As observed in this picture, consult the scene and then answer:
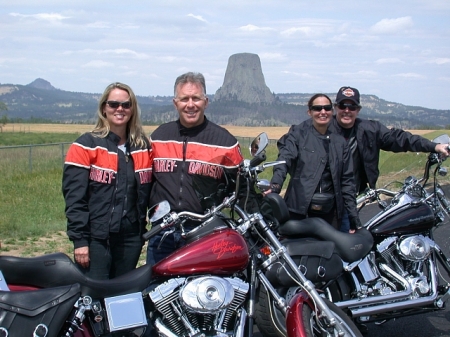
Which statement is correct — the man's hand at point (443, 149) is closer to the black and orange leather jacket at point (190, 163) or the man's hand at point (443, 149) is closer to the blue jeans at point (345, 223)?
the blue jeans at point (345, 223)

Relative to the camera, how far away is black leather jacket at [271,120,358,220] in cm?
496

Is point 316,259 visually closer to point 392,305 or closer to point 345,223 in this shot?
point 392,305

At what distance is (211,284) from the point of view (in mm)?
3338

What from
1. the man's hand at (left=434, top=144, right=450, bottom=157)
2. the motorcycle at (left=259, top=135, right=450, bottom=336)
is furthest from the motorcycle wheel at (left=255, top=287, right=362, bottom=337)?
the man's hand at (left=434, top=144, right=450, bottom=157)

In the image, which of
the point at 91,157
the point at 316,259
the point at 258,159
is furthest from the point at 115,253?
the point at 316,259

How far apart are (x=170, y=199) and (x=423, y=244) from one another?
2178 millimetres

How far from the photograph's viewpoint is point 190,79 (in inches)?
160

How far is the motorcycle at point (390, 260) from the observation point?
14.8 feet

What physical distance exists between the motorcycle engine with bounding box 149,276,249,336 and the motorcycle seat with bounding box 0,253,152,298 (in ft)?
0.59

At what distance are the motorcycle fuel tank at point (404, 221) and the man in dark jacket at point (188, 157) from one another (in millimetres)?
1467

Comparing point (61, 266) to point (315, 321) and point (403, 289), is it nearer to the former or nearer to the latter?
point (315, 321)

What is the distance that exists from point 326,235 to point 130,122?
1.71 metres

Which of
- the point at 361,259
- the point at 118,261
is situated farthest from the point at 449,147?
the point at 118,261

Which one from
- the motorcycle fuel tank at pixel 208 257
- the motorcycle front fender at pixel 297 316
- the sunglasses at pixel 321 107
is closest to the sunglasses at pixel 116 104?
the motorcycle fuel tank at pixel 208 257
